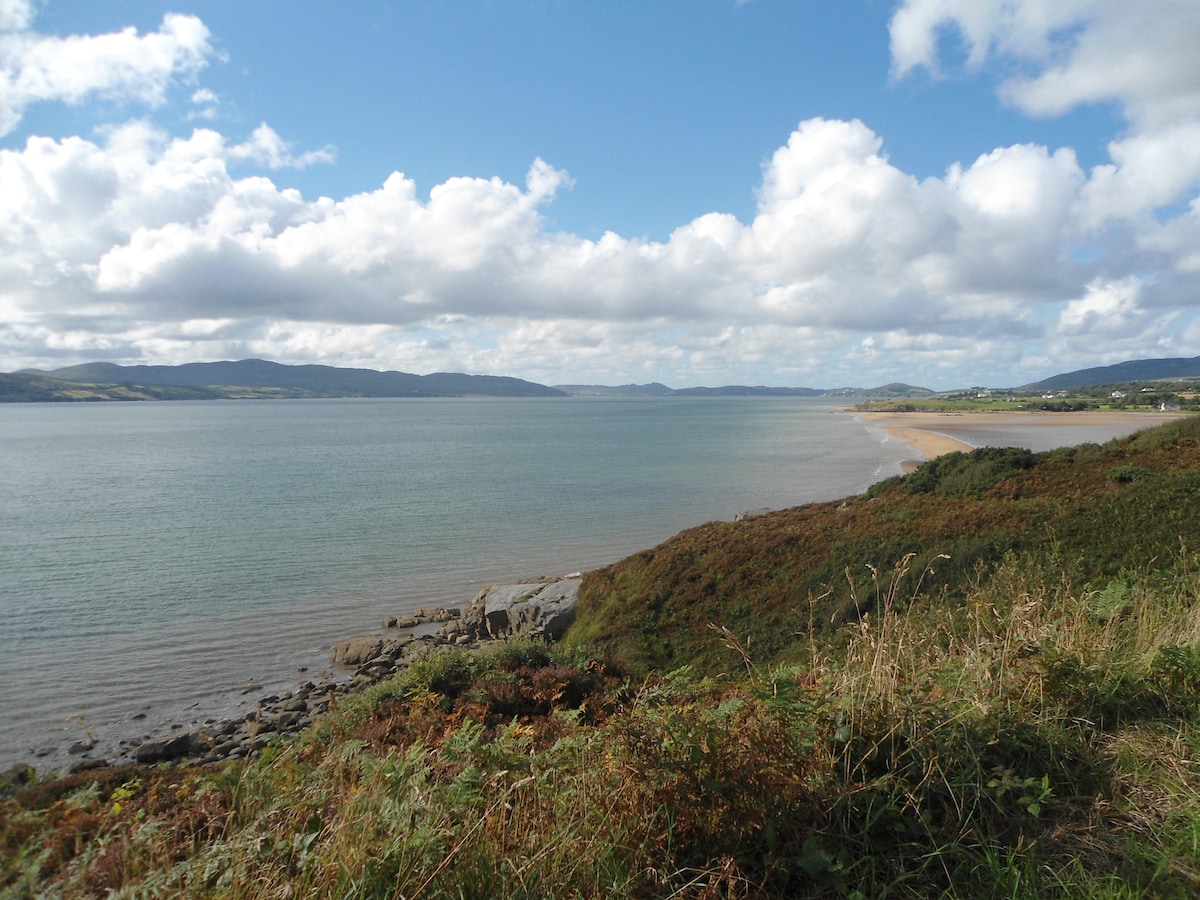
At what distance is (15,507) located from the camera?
4334 cm

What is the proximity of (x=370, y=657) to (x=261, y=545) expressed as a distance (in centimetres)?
1679

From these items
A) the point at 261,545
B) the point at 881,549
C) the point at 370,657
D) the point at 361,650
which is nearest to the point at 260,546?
the point at 261,545

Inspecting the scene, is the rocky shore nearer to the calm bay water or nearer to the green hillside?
the calm bay water

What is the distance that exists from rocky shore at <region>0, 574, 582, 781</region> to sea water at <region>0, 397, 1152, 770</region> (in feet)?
2.41

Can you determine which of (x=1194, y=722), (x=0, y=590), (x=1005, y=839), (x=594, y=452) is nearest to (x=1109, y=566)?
(x=1194, y=722)

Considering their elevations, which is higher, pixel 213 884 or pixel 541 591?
pixel 213 884

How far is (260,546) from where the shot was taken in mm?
32781

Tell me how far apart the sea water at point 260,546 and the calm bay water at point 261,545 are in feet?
0.36

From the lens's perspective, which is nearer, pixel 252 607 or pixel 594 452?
pixel 252 607

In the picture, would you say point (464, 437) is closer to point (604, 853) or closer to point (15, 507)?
point (15, 507)

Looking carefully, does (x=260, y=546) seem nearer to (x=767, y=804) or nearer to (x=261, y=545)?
(x=261, y=545)

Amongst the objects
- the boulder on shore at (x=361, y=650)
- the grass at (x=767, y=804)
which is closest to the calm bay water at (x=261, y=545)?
the boulder on shore at (x=361, y=650)

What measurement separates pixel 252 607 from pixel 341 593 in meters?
3.10

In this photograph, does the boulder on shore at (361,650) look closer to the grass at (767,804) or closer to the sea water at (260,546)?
the sea water at (260,546)
